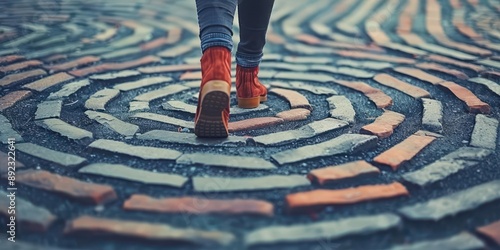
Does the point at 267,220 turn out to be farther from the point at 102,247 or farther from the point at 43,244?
the point at 43,244

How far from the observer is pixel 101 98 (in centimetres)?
245

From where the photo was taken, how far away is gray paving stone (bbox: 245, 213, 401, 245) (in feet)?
4.41

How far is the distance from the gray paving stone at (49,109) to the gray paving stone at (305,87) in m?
1.16

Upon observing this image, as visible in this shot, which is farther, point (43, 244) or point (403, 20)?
point (403, 20)

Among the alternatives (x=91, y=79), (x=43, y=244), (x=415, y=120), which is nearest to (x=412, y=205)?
(x=415, y=120)

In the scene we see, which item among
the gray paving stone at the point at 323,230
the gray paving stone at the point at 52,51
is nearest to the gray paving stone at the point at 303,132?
the gray paving stone at the point at 323,230

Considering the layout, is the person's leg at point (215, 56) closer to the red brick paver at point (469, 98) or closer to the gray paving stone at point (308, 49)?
the red brick paver at point (469, 98)

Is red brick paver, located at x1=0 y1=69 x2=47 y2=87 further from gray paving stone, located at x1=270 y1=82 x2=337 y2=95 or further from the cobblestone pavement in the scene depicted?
gray paving stone, located at x1=270 y1=82 x2=337 y2=95

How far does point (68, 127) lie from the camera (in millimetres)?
2039

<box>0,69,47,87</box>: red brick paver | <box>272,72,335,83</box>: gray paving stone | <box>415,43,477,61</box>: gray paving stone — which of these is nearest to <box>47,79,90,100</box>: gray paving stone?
<box>0,69,47,87</box>: red brick paver

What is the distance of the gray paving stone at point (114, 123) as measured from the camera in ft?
6.70

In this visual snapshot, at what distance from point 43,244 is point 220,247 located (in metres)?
0.51

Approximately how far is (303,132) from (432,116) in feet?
2.09

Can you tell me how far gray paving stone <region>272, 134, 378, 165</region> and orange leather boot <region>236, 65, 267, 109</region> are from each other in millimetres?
540
